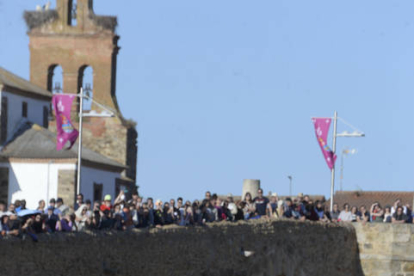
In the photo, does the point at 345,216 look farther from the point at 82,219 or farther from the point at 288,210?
the point at 82,219

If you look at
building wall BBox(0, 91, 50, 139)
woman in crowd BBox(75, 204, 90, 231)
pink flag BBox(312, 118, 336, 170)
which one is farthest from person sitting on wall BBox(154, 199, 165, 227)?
building wall BBox(0, 91, 50, 139)

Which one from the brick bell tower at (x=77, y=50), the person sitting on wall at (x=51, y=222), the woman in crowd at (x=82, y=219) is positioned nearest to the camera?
the person sitting on wall at (x=51, y=222)

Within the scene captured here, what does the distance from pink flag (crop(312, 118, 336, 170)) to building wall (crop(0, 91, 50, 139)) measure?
14171 mm

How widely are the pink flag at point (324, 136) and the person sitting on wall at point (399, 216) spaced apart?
22.4 ft

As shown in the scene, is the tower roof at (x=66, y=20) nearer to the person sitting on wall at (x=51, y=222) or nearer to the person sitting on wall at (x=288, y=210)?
the person sitting on wall at (x=288, y=210)

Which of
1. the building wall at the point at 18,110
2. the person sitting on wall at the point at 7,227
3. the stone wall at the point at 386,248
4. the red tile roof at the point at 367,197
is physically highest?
the building wall at the point at 18,110

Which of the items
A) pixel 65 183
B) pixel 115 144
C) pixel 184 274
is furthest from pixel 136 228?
pixel 115 144

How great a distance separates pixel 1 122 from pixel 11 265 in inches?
1383

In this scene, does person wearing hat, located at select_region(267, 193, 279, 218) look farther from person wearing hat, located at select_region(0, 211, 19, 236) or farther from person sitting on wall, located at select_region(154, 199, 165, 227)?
person wearing hat, located at select_region(0, 211, 19, 236)

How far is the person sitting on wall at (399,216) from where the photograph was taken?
47.0 metres

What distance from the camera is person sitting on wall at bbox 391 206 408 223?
A: 4703 centimetres

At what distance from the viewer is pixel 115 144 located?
68.5 m

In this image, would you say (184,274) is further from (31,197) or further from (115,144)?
(115,144)

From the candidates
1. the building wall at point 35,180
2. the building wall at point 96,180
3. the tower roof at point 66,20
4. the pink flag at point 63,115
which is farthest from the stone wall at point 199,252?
the tower roof at point 66,20
